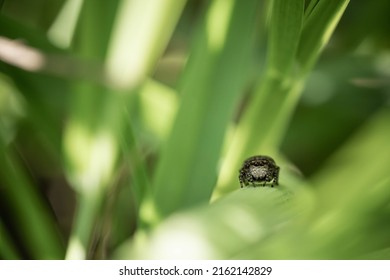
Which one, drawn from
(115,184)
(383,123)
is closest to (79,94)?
(115,184)

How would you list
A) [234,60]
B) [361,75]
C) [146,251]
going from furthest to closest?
1. [361,75]
2. [234,60]
3. [146,251]

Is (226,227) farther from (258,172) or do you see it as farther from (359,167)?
(359,167)

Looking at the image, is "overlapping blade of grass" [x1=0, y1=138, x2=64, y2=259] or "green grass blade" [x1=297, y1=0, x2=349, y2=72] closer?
"green grass blade" [x1=297, y1=0, x2=349, y2=72]

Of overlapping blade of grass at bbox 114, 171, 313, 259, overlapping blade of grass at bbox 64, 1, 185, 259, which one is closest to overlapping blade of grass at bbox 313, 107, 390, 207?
overlapping blade of grass at bbox 114, 171, 313, 259

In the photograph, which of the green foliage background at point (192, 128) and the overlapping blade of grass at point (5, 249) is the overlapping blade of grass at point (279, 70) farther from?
the overlapping blade of grass at point (5, 249)

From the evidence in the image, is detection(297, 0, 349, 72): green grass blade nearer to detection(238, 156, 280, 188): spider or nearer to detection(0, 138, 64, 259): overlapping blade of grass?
detection(238, 156, 280, 188): spider

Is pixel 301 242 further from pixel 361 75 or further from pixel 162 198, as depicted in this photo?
pixel 361 75
